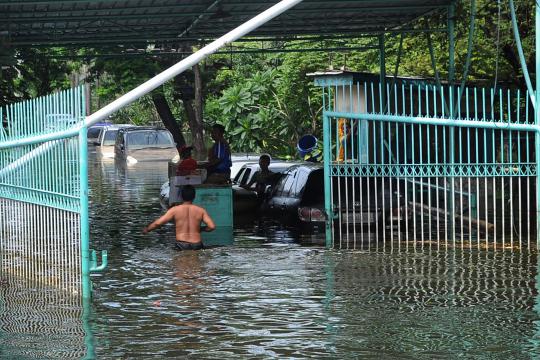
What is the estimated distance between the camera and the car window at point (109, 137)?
52.3m

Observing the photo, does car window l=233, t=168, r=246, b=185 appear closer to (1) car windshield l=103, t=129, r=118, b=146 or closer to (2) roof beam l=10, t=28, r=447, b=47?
(2) roof beam l=10, t=28, r=447, b=47

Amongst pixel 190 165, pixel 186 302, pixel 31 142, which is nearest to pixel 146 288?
pixel 186 302

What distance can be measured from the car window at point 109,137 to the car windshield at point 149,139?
797 centimetres

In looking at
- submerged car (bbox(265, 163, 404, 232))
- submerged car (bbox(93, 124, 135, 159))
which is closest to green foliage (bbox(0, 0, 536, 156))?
submerged car (bbox(265, 163, 404, 232))

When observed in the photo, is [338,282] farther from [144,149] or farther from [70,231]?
[144,149]

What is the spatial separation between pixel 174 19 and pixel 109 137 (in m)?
31.8

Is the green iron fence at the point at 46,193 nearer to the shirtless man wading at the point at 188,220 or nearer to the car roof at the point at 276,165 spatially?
the shirtless man wading at the point at 188,220

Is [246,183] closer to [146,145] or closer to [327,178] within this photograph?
[327,178]

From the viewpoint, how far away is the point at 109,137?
52.8 metres

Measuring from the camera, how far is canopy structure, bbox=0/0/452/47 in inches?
762

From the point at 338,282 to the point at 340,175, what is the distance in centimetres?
334

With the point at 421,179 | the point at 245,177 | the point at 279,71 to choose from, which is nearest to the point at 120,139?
the point at 279,71

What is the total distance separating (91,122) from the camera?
11055 mm

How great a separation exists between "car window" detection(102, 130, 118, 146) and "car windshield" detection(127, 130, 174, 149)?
797 cm
